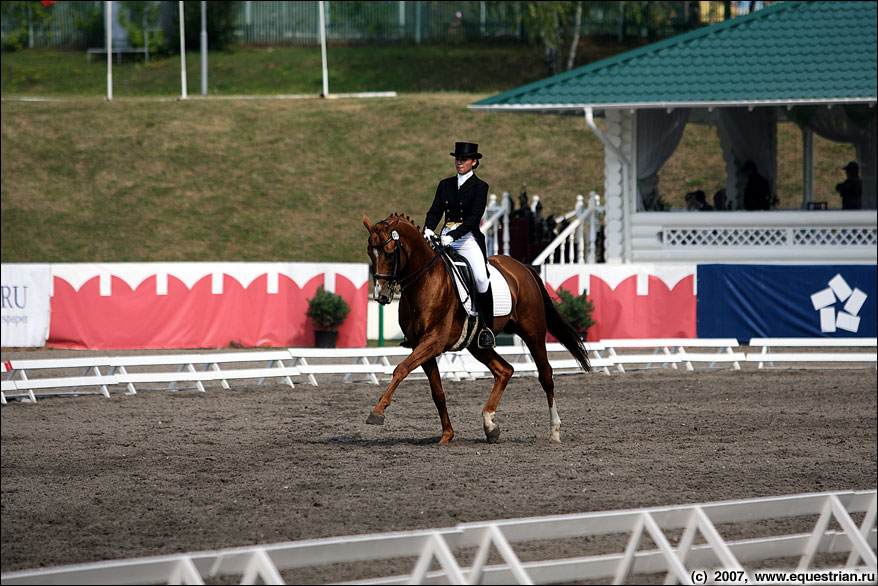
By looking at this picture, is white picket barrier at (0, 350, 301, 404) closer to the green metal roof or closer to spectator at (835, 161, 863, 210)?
the green metal roof

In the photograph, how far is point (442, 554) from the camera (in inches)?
192

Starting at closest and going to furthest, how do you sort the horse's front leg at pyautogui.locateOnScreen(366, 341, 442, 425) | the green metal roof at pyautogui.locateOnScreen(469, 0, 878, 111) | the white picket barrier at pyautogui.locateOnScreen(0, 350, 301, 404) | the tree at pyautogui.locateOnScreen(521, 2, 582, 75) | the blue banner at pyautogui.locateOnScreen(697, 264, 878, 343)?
the horse's front leg at pyautogui.locateOnScreen(366, 341, 442, 425)
the white picket barrier at pyautogui.locateOnScreen(0, 350, 301, 404)
the blue banner at pyautogui.locateOnScreen(697, 264, 878, 343)
the green metal roof at pyautogui.locateOnScreen(469, 0, 878, 111)
the tree at pyautogui.locateOnScreen(521, 2, 582, 75)

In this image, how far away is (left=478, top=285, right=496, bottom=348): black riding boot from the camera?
10797 mm

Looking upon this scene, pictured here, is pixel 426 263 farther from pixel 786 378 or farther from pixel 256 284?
pixel 256 284

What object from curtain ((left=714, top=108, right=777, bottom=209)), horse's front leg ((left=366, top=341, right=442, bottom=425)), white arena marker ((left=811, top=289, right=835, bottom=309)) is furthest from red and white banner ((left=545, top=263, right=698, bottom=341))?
horse's front leg ((left=366, top=341, right=442, bottom=425))

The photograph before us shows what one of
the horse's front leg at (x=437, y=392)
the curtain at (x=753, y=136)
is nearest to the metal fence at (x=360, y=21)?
the curtain at (x=753, y=136)

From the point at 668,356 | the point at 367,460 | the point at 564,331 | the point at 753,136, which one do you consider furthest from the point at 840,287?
the point at 367,460

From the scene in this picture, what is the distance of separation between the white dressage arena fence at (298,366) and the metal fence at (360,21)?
34771mm

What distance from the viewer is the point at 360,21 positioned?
5406 cm

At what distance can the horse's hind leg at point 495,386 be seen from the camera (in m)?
10.8

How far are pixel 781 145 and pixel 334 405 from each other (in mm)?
26418

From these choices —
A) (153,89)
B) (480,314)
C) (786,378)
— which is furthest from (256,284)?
(153,89)

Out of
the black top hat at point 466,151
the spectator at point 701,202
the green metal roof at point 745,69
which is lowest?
the spectator at point 701,202

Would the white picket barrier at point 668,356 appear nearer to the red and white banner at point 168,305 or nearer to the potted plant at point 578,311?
the potted plant at point 578,311
